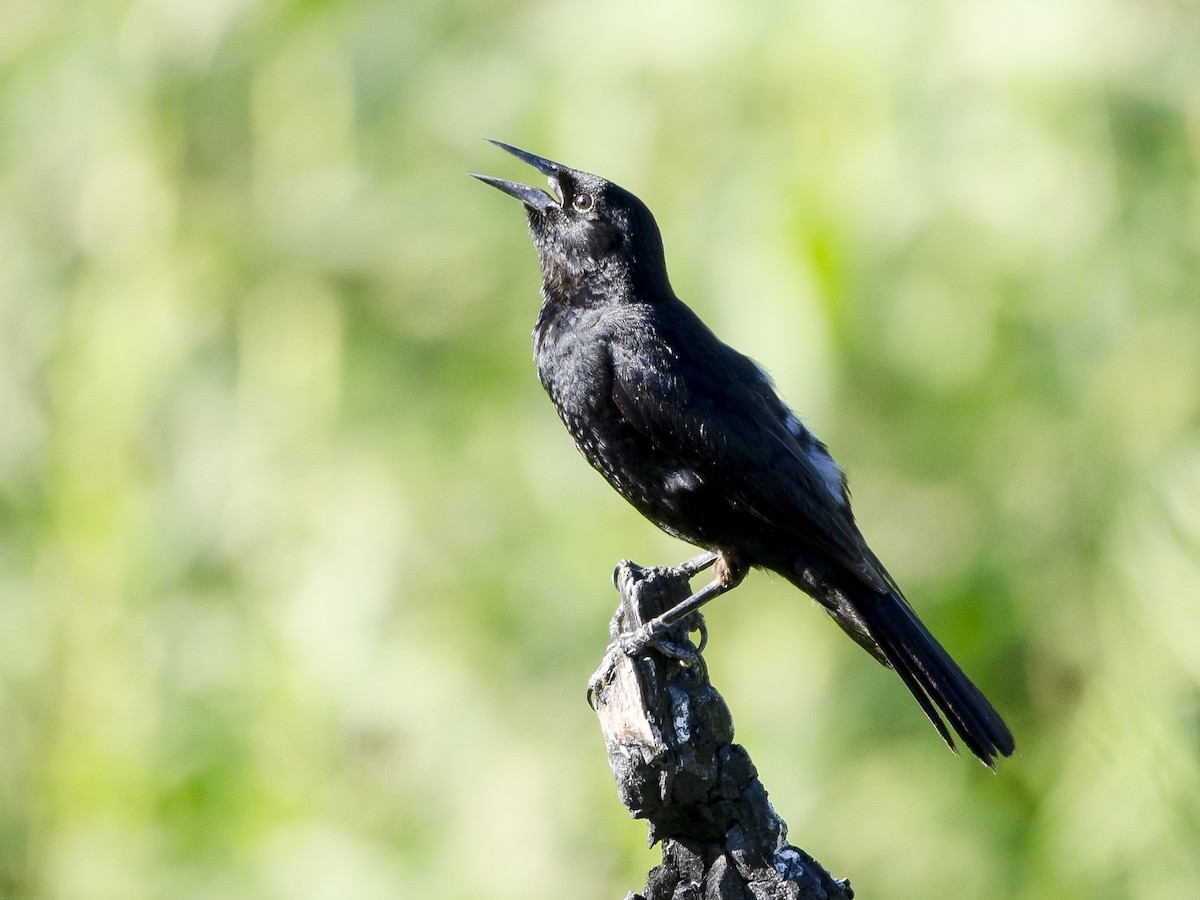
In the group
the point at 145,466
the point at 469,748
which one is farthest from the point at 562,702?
the point at 145,466

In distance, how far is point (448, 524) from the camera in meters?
6.17

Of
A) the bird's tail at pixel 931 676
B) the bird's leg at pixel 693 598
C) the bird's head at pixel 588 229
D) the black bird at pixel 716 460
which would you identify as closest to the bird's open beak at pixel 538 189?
the bird's head at pixel 588 229

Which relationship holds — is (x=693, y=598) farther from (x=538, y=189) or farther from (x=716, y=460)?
(x=538, y=189)

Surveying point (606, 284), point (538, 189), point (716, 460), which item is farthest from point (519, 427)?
point (716, 460)

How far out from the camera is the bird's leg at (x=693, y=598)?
133 inches

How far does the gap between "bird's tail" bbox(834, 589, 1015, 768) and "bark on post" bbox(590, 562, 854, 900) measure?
69 centimetres

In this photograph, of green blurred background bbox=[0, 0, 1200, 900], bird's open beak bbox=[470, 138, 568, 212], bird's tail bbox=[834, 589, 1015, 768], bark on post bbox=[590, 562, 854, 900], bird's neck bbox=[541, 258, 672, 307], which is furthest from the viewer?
green blurred background bbox=[0, 0, 1200, 900]

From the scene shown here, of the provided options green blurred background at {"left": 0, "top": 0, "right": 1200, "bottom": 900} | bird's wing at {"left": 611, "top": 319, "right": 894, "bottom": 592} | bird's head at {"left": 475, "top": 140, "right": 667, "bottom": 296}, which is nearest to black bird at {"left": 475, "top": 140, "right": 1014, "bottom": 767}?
Answer: bird's wing at {"left": 611, "top": 319, "right": 894, "bottom": 592}

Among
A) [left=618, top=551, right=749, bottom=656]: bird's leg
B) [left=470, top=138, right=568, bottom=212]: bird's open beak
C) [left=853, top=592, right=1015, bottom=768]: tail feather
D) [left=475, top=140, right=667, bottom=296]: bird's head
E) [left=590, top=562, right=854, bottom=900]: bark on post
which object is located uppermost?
[left=470, top=138, right=568, bottom=212]: bird's open beak

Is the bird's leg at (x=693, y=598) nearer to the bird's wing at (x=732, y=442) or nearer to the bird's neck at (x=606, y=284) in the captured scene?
the bird's wing at (x=732, y=442)

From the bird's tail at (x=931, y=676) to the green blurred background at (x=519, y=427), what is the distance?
3.27ft

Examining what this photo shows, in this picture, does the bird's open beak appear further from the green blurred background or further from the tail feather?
the tail feather

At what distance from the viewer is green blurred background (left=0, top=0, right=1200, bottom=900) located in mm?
4695

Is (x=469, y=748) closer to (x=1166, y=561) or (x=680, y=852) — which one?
(x=1166, y=561)
